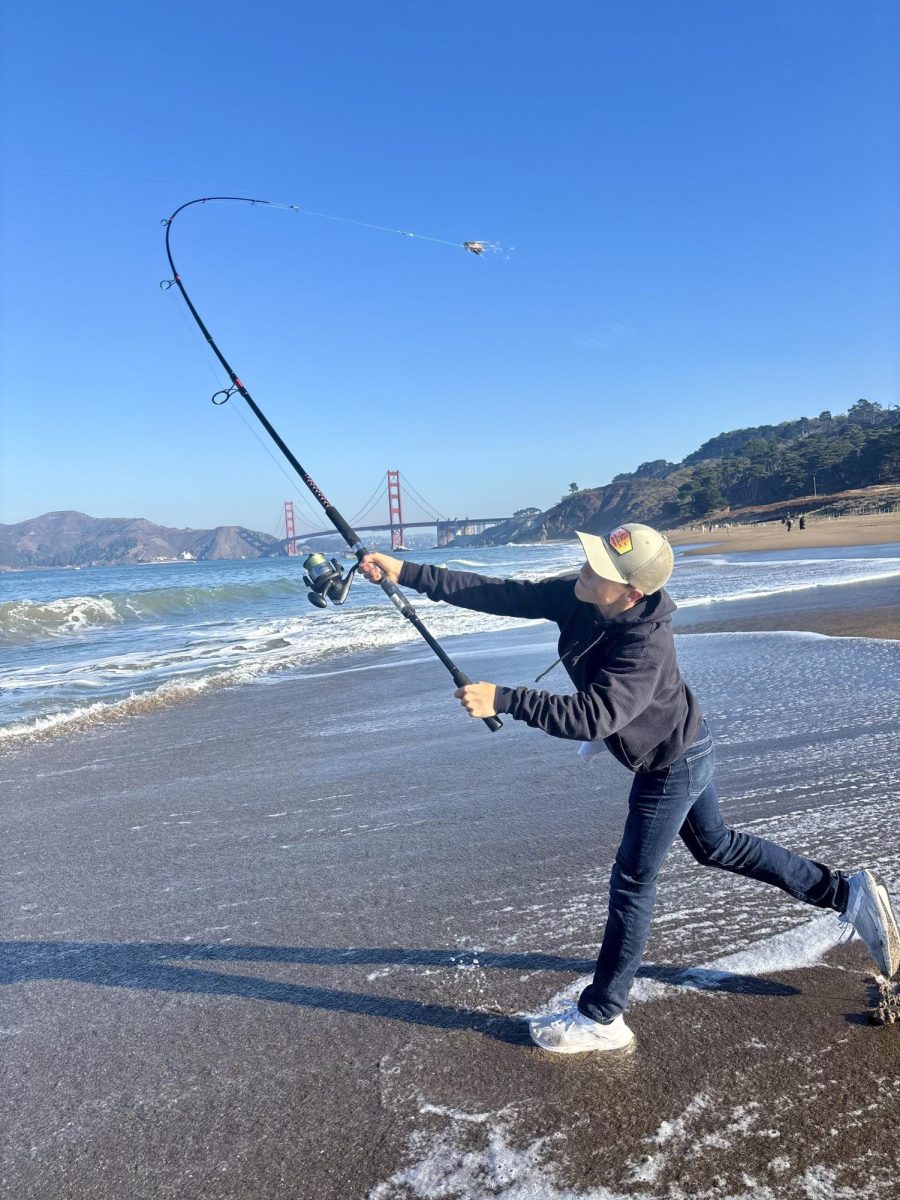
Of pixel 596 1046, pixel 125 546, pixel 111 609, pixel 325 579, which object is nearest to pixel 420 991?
pixel 596 1046

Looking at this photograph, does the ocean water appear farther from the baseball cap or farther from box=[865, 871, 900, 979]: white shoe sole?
box=[865, 871, 900, 979]: white shoe sole

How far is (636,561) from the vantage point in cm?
253

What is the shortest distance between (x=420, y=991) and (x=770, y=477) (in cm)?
10575

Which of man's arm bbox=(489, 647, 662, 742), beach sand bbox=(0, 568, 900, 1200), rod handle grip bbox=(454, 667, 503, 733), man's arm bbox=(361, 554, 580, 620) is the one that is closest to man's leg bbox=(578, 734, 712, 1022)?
beach sand bbox=(0, 568, 900, 1200)

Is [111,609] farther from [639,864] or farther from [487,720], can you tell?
[639,864]

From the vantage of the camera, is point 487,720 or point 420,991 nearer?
point 487,720

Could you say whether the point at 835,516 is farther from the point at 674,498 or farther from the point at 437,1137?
the point at 437,1137

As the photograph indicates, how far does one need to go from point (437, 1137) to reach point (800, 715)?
16.4 ft

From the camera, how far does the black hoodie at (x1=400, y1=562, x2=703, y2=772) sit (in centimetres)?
243

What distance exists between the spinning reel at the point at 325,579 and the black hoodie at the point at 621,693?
1236mm

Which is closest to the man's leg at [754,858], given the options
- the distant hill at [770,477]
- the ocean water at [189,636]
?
the ocean water at [189,636]

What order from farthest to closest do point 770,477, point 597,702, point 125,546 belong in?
1. point 125,546
2. point 770,477
3. point 597,702

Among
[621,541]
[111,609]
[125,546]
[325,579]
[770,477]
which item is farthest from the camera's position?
[125,546]

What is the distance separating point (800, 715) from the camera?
6.48 meters
